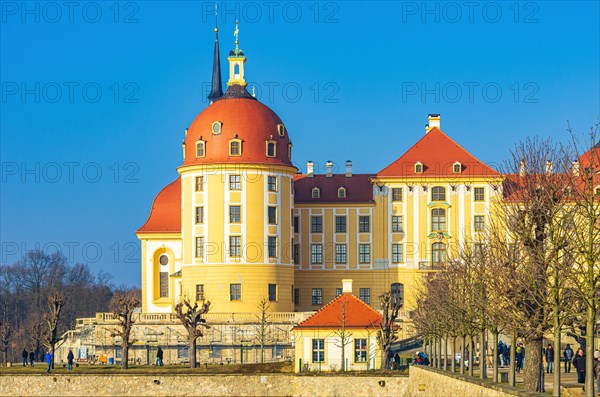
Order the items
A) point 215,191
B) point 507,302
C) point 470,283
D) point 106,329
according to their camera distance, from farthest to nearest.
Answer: point 215,191 < point 106,329 < point 470,283 < point 507,302

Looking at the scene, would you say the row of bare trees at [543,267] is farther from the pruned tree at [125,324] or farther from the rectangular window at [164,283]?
the rectangular window at [164,283]

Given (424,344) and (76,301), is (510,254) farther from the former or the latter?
(76,301)

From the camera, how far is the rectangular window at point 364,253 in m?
97.1

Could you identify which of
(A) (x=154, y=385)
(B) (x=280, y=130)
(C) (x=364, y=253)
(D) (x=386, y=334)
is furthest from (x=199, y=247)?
(D) (x=386, y=334)

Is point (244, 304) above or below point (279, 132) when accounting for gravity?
below

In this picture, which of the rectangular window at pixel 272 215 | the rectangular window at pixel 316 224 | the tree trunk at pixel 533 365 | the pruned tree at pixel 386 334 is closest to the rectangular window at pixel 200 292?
the rectangular window at pixel 272 215

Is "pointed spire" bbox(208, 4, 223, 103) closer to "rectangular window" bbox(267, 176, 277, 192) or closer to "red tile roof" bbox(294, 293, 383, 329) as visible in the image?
"rectangular window" bbox(267, 176, 277, 192)

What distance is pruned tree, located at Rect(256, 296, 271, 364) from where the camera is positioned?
276 feet

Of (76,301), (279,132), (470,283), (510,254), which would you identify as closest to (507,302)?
(510,254)

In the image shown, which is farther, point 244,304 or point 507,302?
point 244,304

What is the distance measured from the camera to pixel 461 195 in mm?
96000

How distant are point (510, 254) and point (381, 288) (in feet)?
166

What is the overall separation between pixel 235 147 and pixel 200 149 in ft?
8.60

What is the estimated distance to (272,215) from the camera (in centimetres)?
9225
